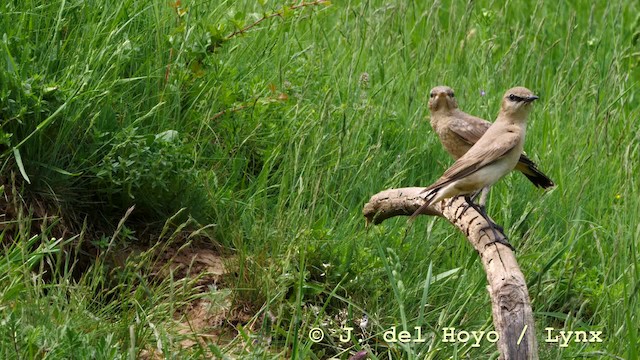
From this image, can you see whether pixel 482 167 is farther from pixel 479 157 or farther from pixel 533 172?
pixel 533 172

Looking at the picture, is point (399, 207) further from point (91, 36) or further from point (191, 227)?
point (91, 36)

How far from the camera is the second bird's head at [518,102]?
4.80m

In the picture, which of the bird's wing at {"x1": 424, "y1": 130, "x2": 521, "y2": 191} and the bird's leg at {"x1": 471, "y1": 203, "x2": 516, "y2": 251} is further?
the bird's wing at {"x1": 424, "y1": 130, "x2": 521, "y2": 191}

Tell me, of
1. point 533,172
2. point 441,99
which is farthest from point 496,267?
point 441,99

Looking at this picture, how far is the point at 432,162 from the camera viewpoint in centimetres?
572

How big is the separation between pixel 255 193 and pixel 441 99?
1274 mm

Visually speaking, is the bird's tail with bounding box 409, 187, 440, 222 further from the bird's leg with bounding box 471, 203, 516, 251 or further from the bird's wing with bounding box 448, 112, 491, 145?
the bird's wing with bounding box 448, 112, 491, 145

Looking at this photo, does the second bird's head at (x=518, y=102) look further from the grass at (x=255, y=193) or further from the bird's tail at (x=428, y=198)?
the bird's tail at (x=428, y=198)

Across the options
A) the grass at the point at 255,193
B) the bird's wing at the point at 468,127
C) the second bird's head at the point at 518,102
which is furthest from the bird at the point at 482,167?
the bird's wing at the point at 468,127

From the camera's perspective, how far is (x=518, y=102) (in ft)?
15.8

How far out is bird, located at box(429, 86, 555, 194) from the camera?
213 inches

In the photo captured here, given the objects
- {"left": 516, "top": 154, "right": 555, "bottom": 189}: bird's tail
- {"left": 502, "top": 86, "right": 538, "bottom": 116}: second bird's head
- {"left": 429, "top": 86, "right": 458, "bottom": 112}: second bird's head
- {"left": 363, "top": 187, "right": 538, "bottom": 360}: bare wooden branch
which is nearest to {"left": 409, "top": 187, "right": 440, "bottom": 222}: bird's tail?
{"left": 363, "top": 187, "right": 538, "bottom": 360}: bare wooden branch

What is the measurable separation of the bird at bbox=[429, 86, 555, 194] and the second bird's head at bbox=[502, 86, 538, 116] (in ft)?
1.55

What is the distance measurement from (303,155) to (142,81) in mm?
800
